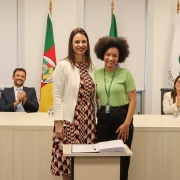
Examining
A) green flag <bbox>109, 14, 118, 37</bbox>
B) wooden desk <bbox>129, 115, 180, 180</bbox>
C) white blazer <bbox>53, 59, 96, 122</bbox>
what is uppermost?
green flag <bbox>109, 14, 118, 37</bbox>

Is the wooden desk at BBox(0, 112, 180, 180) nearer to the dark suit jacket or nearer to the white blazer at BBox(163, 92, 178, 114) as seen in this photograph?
the white blazer at BBox(163, 92, 178, 114)

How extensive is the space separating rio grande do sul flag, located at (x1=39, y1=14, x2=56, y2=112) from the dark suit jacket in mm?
836

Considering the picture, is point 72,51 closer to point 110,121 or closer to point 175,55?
point 110,121

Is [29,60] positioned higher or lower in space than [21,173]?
higher

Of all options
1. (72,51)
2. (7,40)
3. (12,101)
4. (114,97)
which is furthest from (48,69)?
(114,97)

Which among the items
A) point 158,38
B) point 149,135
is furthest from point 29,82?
point 149,135

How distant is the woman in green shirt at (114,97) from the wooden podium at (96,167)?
0.32 meters

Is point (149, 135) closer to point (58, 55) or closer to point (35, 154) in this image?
point (35, 154)

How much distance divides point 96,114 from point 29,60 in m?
3.26

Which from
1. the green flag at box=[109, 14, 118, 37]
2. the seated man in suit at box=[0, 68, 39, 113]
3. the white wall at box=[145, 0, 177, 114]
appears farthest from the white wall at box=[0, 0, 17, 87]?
the white wall at box=[145, 0, 177, 114]

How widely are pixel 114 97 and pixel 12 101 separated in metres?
2.26

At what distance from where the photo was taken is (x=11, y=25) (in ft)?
17.6

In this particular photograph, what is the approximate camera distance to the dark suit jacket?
397 cm

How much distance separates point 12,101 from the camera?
419 centimetres
